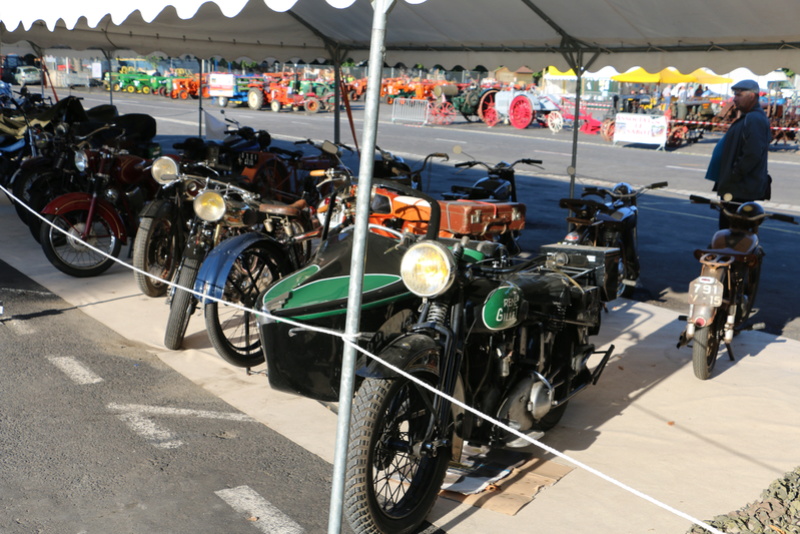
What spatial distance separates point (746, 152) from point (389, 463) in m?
5.17

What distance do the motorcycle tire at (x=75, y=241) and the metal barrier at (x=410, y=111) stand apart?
23.6 metres

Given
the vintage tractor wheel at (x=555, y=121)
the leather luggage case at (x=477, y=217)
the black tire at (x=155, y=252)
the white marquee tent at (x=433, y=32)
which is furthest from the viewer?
the vintage tractor wheel at (x=555, y=121)

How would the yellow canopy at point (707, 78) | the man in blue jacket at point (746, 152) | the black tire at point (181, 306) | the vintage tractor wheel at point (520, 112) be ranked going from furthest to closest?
the vintage tractor wheel at point (520, 112) < the yellow canopy at point (707, 78) < the man in blue jacket at point (746, 152) < the black tire at point (181, 306)

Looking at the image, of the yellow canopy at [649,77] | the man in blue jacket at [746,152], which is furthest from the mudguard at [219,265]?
the yellow canopy at [649,77]

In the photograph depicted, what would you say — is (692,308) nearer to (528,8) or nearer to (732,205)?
(732,205)

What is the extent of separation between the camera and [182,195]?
6.32 metres

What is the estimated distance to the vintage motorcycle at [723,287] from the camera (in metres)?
5.20

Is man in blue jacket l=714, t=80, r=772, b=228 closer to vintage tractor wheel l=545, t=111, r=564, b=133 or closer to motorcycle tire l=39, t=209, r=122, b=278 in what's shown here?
motorcycle tire l=39, t=209, r=122, b=278

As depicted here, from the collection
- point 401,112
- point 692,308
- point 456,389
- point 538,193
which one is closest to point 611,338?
point 692,308

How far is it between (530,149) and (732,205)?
15.8 meters

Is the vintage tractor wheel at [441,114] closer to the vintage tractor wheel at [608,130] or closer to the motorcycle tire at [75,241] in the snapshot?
the vintage tractor wheel at [608,130]

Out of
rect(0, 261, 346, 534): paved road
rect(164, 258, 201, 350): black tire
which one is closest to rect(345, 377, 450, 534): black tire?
rect(0, 261, 346, 534): paved road

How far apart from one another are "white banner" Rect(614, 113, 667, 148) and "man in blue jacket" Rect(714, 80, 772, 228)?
16.8 metres

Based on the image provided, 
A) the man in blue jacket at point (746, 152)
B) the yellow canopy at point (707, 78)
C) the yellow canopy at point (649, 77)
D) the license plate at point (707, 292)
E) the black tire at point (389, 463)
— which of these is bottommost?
the black tire at point (389, 463)
